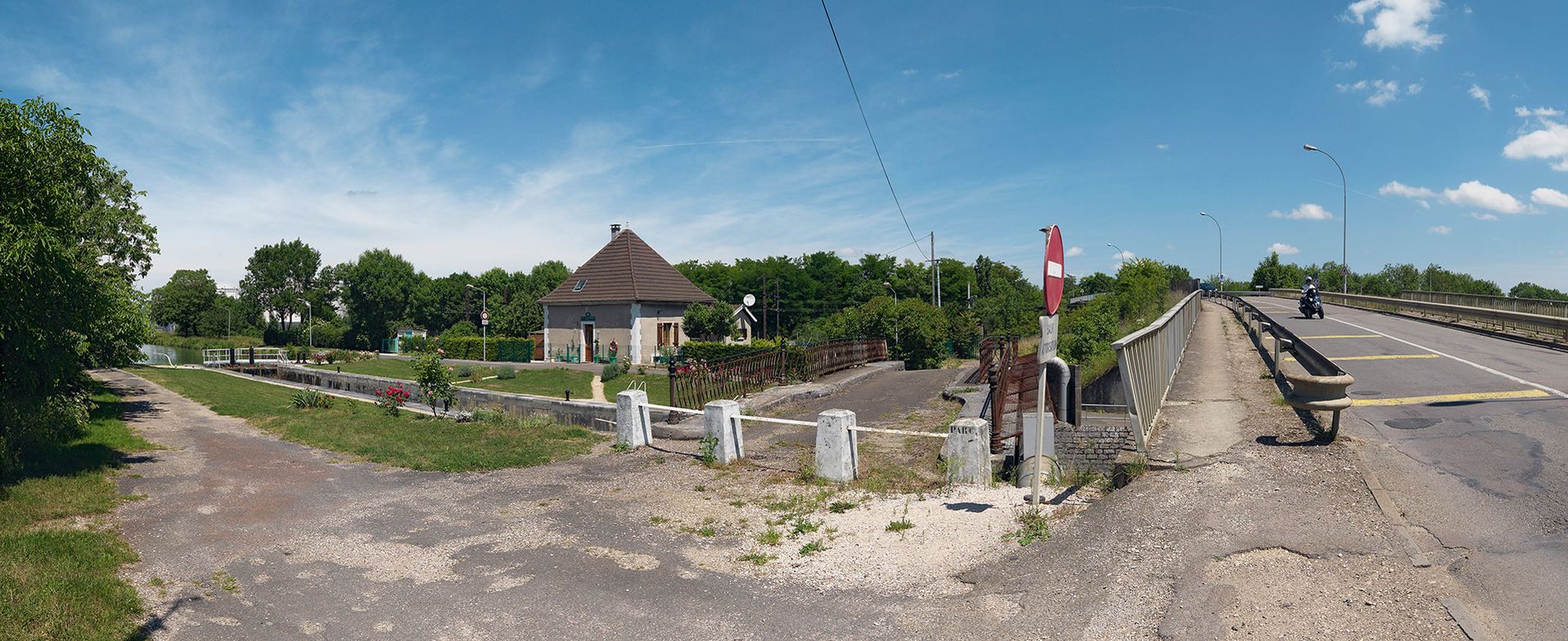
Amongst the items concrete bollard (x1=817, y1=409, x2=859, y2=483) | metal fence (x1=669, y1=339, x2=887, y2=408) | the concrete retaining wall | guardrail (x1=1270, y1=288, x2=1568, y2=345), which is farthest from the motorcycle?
concrete bollard (x1=817, y1=409, x2=859, y2=483)

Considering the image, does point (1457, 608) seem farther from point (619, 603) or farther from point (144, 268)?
point (144, 268)

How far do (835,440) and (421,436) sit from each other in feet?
24.5

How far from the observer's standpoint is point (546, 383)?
29078 millimetres

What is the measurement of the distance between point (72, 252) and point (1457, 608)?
13075mm

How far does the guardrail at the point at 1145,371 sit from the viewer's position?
7164 millimetres

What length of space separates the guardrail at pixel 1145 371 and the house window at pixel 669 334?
2983 cm

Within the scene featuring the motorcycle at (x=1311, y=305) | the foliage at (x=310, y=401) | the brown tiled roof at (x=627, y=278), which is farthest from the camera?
the brown tiled roof at (x=627, y=278)

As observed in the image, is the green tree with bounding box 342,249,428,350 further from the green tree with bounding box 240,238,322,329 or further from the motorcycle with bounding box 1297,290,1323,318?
the motorcycle with bounding box 1297,290,1323,318

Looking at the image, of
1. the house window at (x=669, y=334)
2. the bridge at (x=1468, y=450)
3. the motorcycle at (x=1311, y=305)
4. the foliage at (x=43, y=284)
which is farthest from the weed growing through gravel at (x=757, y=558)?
the house window at (x=669, y=334)

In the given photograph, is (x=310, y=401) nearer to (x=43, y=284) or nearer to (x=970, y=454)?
(x=43, y=284)

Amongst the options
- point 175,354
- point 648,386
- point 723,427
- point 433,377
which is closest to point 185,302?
point 175,354

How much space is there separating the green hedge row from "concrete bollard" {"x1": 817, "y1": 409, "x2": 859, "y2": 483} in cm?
3948

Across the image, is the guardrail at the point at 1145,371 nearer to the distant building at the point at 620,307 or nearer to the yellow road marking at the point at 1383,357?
the yellow road marking at the point at 1383,357

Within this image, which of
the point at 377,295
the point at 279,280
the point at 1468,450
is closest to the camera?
the point at 1468,450
